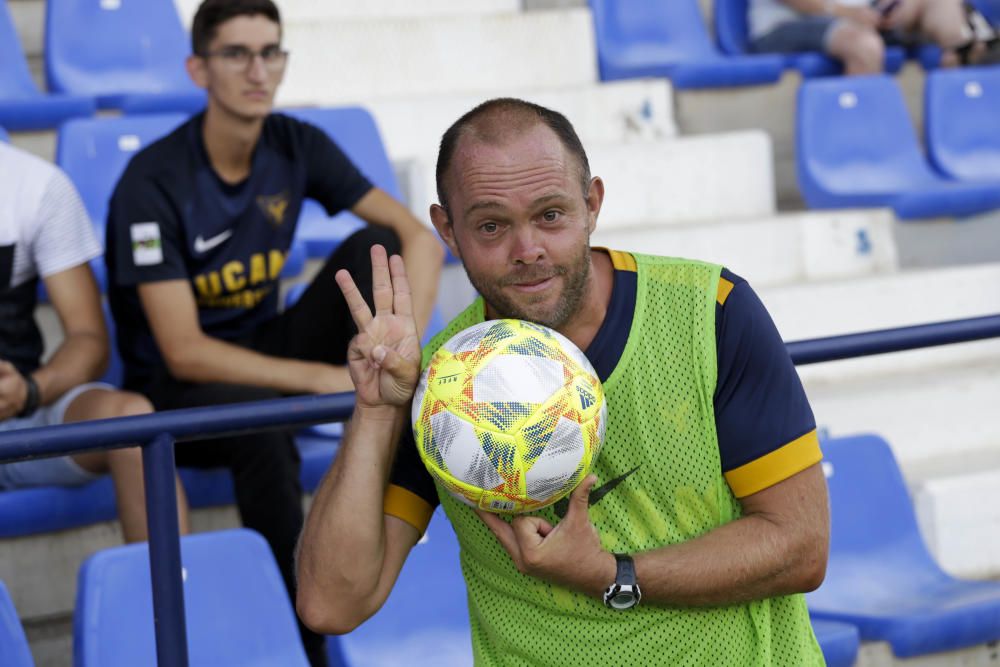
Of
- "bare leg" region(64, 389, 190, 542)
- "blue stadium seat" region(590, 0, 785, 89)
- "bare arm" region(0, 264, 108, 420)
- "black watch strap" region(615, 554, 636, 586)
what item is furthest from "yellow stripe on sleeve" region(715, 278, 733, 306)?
"blue stadium seat" region(590, 0, 785, 89)

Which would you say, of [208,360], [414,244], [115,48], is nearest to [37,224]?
[208,360]

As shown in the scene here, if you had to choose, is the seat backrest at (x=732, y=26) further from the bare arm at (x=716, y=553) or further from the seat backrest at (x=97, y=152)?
the bare arm at (x=716, y=553)

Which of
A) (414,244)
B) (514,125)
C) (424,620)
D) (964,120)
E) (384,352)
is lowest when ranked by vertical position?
(424,620)

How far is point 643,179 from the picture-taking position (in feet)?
18.1

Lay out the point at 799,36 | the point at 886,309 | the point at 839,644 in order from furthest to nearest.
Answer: the point at 799,36, the point at 886,309, the point at 839,644

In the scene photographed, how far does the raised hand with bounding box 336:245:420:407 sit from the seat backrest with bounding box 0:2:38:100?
3536 mm

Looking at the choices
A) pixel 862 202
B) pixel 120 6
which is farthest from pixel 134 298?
pixel 862 202

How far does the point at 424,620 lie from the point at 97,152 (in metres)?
2.07

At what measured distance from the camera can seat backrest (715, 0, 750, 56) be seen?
6.82m

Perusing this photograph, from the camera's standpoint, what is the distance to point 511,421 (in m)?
1.87

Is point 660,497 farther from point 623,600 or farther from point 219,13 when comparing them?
point 219,13

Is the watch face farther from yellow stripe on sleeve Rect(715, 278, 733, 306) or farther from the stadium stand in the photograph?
the stadium stand

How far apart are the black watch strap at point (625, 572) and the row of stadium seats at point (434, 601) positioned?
120cm

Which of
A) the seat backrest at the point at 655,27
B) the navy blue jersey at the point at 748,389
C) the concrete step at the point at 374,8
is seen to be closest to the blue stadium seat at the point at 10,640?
the navy blue jersey at the point at 748,389
